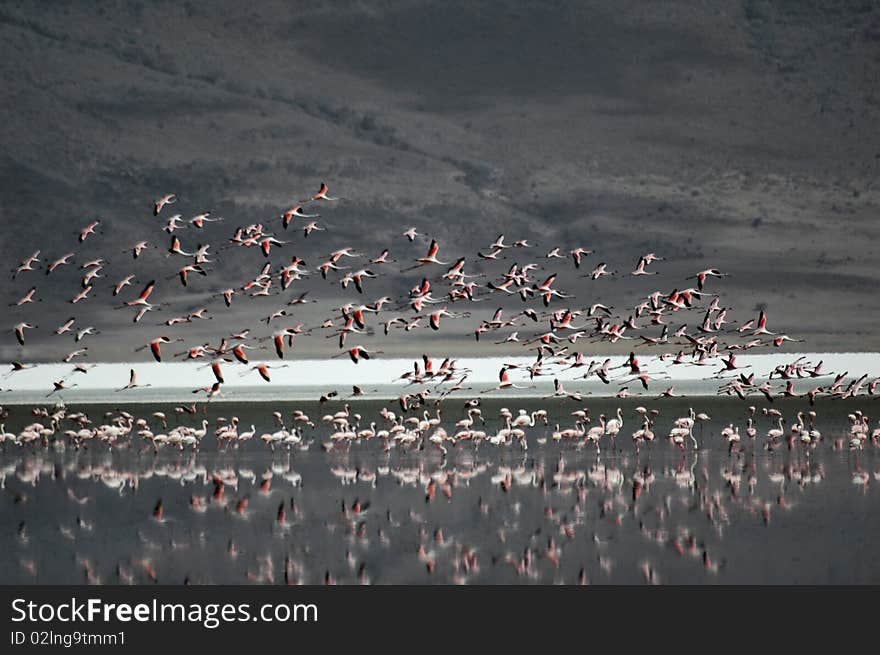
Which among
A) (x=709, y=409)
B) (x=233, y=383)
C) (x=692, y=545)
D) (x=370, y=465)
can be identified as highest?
(x=233, y=383)

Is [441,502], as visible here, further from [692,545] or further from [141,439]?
[141,439]

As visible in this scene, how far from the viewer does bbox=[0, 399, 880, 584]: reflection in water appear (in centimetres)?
2577

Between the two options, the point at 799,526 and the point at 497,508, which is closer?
the point at 799,526

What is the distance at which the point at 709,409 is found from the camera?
214 ft

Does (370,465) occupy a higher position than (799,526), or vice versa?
(370,465)

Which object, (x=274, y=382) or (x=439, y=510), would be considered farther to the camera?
(x=274, y=382)

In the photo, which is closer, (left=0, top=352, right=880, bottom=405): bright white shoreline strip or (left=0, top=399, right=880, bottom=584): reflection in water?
(left=0, top=399, right=880, bottom=584): reflection in water

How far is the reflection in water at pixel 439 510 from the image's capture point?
2577 centimetres

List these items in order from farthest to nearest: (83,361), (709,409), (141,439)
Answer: (83,361), (709,409), (141,439)

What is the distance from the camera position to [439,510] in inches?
1259
